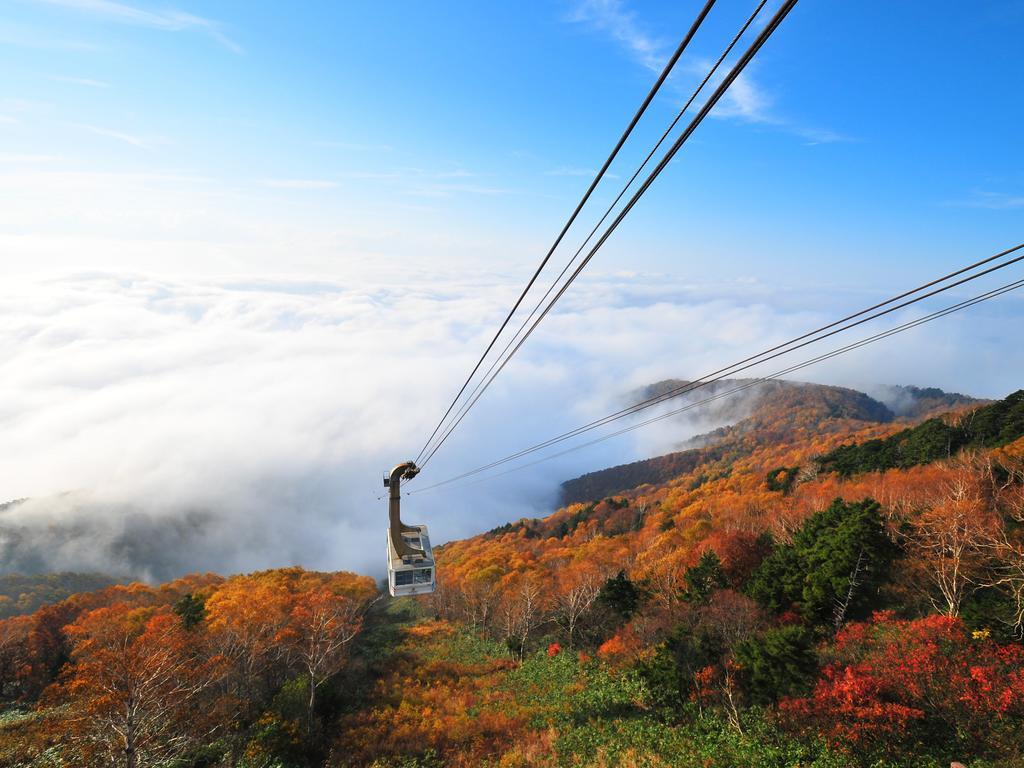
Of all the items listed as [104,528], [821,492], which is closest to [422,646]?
[821,492]

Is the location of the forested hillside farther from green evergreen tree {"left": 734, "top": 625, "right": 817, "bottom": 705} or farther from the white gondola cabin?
the white gondola cabin

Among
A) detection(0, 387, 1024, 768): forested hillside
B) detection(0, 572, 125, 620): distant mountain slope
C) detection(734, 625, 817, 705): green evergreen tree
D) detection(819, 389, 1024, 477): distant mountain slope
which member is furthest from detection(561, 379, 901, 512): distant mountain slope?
detection(0, 572, 125, 620): distant mountain slope

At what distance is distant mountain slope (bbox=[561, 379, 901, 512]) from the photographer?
490ft

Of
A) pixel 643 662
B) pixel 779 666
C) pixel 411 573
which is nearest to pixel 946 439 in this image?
pixel 779 666

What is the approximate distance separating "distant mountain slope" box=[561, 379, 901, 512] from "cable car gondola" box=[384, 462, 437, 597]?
123 metres

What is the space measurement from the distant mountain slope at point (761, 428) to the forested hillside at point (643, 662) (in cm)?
10721

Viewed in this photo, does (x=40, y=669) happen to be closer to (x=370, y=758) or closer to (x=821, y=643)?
(x=370, y=758)

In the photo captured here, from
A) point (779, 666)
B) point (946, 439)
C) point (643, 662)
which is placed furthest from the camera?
A: point (946, 439)

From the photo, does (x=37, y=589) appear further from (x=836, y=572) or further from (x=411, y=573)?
(x=836, y=572)

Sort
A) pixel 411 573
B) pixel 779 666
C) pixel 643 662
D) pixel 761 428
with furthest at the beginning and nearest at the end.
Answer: pixel 761 428 < pixel 643 662 < pixel 411 573 < pixel 779 666

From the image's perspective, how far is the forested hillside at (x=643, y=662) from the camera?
1700 cm

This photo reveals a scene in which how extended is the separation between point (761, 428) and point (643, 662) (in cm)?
16363

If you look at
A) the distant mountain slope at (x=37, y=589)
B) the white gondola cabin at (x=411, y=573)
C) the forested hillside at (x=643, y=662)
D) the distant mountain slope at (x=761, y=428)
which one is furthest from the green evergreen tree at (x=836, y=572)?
the distant mountain slope at (x=761, y=428)

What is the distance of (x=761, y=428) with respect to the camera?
548ft
